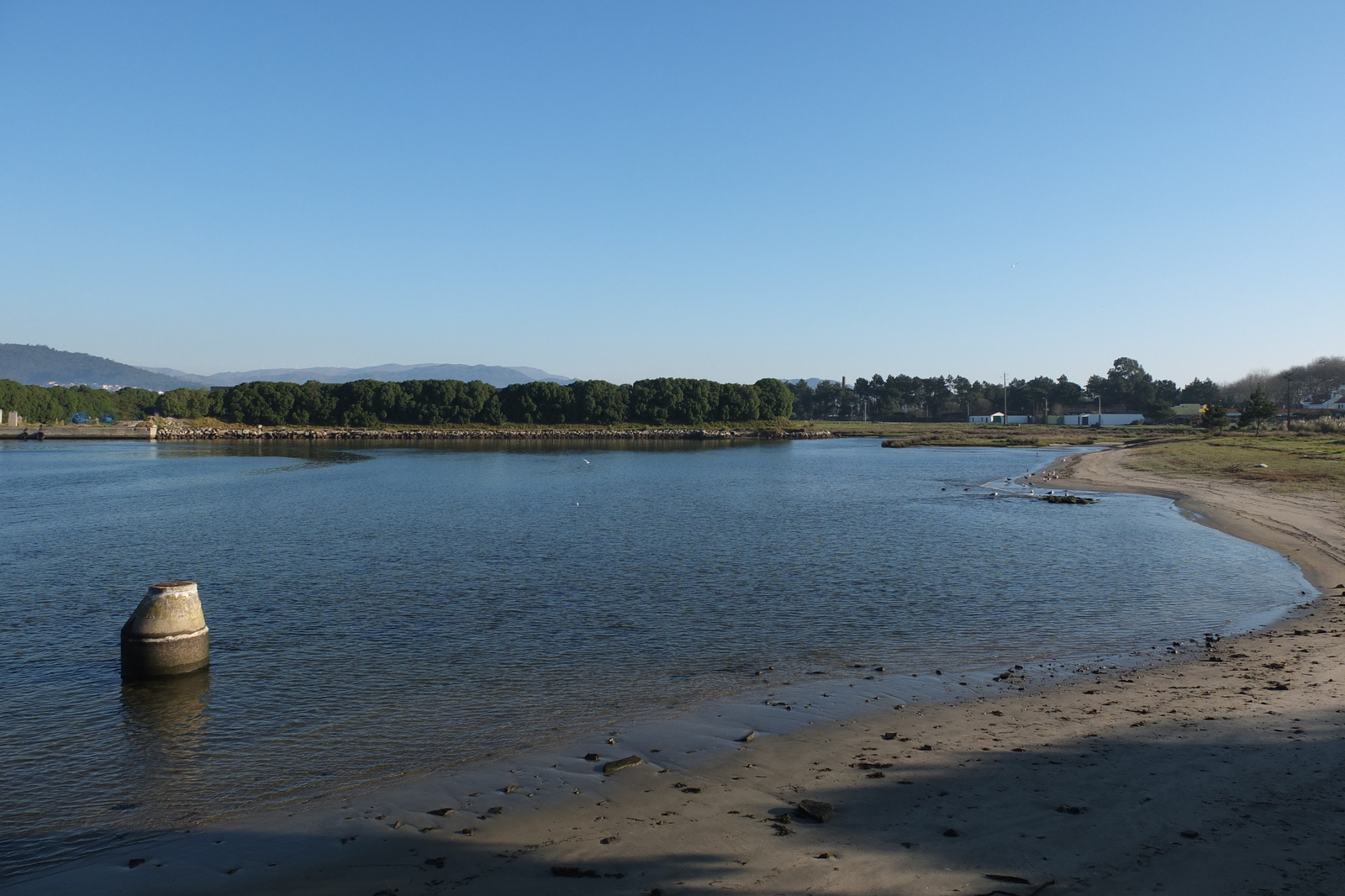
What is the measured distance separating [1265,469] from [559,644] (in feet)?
198

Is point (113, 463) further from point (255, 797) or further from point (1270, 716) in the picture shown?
point (1270, 716)

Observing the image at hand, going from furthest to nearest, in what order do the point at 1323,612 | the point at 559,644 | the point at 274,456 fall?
1. the point at 274,456
2. the point at 1323,612
3. the point at 559,644

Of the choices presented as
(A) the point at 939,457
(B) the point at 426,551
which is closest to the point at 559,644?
(B) the point at 426,551

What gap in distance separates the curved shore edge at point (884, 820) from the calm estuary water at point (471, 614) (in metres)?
1.64

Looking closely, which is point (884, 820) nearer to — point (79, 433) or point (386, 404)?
point (79, 433)

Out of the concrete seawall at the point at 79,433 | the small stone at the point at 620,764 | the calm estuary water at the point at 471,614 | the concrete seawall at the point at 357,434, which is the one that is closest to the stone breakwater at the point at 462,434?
the concrete seawall at the point at 357,434

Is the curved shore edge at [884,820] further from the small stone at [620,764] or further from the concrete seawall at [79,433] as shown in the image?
the concrete seawall at [79,433]

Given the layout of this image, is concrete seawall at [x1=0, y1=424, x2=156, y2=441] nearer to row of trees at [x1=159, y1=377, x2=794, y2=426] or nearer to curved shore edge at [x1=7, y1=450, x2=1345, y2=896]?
row of trees at [x1=159, y1=377, x2=794, y2=426]

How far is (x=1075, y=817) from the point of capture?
9.33m

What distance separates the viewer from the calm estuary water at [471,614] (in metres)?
12.4

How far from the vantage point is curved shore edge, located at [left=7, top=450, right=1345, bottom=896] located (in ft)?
26.8

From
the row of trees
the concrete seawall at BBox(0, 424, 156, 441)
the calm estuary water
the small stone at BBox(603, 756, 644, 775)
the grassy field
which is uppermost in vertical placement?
the row of trees

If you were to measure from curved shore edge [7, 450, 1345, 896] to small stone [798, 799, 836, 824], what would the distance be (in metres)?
0.10

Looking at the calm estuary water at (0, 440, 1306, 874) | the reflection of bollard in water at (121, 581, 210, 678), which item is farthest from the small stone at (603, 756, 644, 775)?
the reflection of bollard in water at (121, 581, 210, 678)
